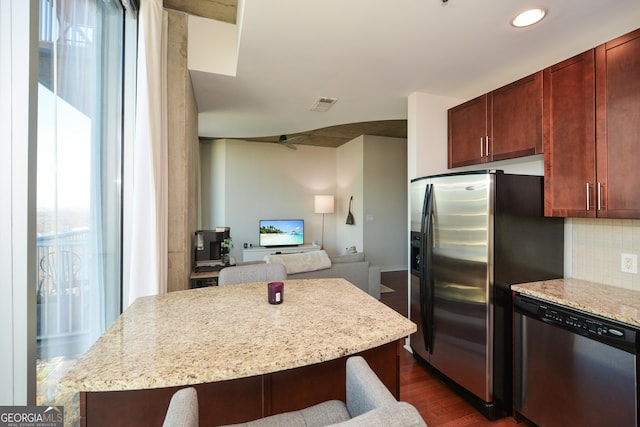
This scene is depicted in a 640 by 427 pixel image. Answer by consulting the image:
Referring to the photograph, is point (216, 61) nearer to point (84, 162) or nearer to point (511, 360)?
point (84, 162)

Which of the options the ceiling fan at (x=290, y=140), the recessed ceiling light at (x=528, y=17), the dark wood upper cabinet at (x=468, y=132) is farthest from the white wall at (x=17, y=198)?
the ceiling fan at (x=290, y=140)

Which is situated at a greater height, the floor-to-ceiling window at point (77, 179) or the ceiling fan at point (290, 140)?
the ceiling fan at point (290, 140)

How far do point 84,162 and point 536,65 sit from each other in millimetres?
3091

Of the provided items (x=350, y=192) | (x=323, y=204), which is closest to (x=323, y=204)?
(x=323, y=204)

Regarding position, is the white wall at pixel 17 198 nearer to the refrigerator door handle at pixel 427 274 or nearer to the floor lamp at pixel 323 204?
the refrigerator door handle at pixel 427 274

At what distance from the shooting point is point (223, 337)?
1022 mm

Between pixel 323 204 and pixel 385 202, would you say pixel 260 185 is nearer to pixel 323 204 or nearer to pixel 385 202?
pixel 323 204

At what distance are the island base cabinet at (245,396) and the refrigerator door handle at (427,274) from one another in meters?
1.18

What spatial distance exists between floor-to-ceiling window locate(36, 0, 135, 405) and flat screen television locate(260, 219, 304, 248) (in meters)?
4.33

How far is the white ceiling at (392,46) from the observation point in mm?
1561

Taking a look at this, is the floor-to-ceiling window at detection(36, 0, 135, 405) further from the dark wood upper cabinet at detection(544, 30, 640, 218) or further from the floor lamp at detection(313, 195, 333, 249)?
the floor lamp at detection(313, 195, 333, 249)

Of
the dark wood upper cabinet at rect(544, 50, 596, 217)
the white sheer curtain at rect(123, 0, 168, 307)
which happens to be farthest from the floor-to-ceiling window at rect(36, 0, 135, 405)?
the dark wood upper cabinet at rect(544, 50, 596, 217)

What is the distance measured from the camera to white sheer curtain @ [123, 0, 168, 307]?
1718mm

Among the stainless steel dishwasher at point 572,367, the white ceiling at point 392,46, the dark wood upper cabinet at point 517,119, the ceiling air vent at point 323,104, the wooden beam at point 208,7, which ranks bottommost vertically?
the stainless steel dishwasher at point 572,367
